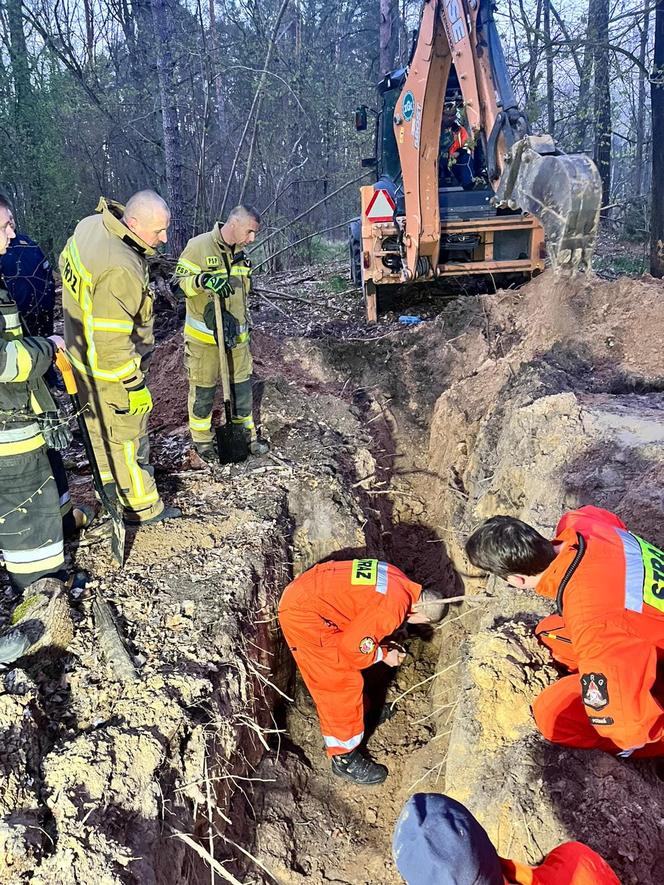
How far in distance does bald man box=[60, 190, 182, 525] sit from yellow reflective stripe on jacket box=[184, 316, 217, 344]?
34.1 inches

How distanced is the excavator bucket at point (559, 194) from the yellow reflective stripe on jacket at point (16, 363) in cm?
373

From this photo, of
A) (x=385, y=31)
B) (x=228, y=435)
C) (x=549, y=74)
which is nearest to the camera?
(x=228, y=435)

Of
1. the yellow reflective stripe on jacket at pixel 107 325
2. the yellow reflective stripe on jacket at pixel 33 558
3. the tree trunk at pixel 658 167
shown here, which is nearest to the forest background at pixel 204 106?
the tree trunk at pixel 658 167

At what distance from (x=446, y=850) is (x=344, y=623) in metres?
2.03

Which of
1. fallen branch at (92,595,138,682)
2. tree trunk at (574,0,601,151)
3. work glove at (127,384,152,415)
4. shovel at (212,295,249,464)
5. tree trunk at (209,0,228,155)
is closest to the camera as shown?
fallen branch at (92,595,138,682)

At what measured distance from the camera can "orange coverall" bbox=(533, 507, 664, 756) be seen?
7.70 ft

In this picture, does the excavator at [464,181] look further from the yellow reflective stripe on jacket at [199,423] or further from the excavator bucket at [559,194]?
the yellow reflective stripe on jacket at [199,423]

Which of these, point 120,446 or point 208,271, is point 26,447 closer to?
point 120,446

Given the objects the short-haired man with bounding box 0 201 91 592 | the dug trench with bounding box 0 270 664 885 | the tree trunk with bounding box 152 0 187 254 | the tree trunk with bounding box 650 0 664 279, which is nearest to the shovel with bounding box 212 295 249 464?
the dug trench with bounding box 0 270 664 885

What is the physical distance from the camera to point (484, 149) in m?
5.51

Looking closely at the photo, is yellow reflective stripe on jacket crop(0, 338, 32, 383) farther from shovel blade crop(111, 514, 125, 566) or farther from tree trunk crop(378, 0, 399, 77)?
tree trunk crop(378, 0, 399, 77)

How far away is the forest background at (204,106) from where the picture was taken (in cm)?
912

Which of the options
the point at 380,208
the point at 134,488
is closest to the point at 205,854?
the point at 134,488

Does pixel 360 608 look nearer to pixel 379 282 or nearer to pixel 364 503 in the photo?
pixel 364 503
